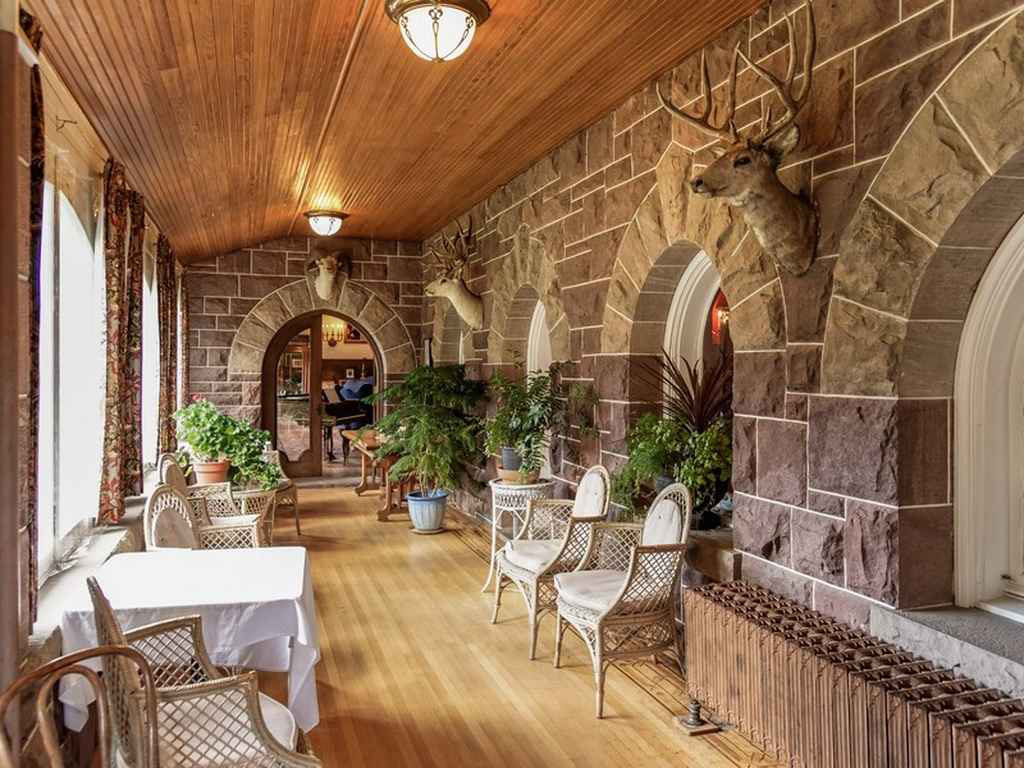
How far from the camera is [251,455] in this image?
19.0ft

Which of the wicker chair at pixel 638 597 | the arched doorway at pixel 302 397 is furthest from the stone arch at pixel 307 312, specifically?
the wicker chair at pixel 638 597

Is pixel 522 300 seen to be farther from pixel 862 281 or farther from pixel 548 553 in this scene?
pixel 862 281

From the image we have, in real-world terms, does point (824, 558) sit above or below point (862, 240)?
below

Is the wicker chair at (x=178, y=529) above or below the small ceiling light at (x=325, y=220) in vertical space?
below

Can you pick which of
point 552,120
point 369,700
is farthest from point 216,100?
point 369,700

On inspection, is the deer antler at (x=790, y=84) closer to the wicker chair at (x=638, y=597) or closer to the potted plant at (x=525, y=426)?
the wicker chair at (x=638, y=597)

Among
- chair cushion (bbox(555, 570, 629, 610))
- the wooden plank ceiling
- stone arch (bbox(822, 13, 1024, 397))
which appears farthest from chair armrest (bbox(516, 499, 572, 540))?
the wooden plank ceiling

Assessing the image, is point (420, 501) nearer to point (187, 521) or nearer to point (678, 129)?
point (187, 521)

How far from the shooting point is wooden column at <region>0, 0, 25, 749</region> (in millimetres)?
2051

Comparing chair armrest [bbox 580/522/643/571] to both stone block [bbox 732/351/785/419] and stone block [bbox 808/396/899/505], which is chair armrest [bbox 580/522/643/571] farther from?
stone block [bbox 808/396/899/505]

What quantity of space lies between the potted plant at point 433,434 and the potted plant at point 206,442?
Result: 1.72m

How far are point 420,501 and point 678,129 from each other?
4255 millimetres

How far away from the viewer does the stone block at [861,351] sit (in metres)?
2.57

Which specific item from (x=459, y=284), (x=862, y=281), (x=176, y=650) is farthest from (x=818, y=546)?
(x=459, y=284)
